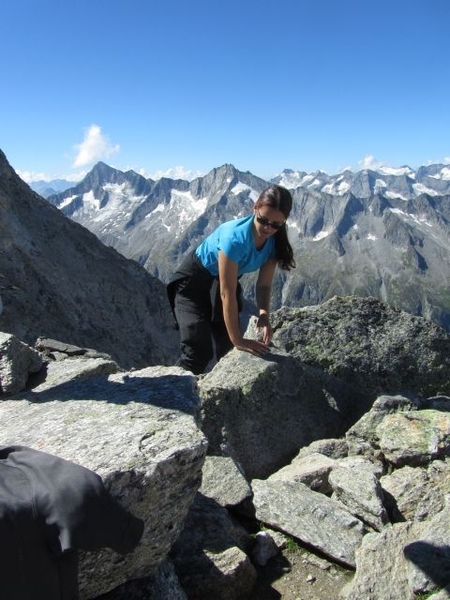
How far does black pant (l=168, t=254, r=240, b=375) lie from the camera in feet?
35.6

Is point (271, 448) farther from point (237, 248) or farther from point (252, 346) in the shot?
point (237, 248)

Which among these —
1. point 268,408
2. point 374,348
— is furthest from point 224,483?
point 374,348

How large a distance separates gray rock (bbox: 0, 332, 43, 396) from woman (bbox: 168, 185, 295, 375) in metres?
3.25

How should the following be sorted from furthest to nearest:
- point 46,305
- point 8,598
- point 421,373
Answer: point 46,305 → point 421,373 → point 8,598

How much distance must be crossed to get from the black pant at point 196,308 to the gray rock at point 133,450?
3.38 m

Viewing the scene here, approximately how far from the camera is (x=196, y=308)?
11016 millimetres

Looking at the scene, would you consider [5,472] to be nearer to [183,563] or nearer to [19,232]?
A: [183,563]

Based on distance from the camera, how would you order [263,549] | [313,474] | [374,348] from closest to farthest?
[263,549] < [313,474] < [374,348]

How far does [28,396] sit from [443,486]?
23.8 feet

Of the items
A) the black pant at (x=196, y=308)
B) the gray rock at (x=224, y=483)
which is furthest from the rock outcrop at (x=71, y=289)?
the gray rock at (x=224, y=483)

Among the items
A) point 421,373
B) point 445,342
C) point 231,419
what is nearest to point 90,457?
point 231,419

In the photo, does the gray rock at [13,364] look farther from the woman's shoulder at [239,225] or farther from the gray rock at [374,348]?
the gray rock at [374,348]

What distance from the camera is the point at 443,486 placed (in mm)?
8633

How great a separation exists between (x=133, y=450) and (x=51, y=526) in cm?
131
